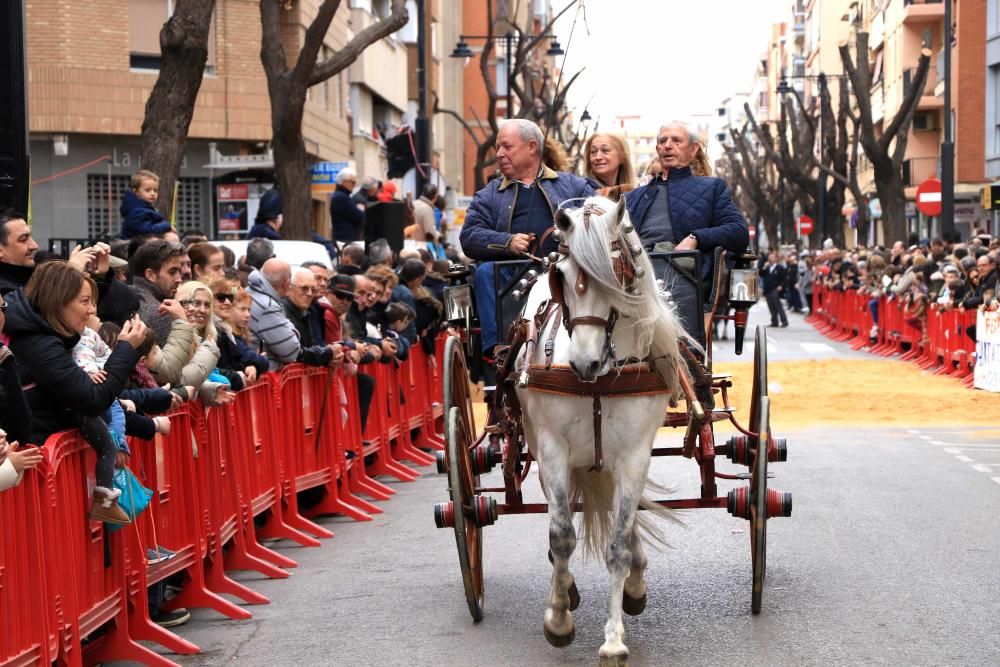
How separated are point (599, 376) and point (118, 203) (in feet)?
Result: 83.7

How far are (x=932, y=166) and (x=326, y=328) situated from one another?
54448 millimetres

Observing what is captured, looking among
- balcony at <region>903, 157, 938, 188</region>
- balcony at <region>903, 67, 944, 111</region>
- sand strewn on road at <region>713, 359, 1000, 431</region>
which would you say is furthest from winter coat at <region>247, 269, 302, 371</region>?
balcony at <region>903, 157, 938, 188</region>

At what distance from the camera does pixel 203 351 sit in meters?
9.46

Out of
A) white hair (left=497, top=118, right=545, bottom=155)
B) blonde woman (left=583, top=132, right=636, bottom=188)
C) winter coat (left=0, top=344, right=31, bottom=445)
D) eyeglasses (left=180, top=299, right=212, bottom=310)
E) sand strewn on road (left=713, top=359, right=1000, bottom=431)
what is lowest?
sand strewn on road (left=713, top=359, right=1000, bottom=431)

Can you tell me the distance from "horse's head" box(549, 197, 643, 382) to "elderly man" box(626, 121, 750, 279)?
6.22 ft

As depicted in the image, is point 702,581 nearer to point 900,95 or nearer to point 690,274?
point 690,274

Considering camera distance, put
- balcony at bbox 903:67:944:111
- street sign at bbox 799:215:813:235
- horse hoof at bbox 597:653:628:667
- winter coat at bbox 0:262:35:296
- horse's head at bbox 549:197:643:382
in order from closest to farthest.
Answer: horse hoof at bbox 597:653:628:667 → horse's head at bbox 549:197:643:382 → winter coat at bbox 0:262:35:296 → balcony at bbox 903:67:944:111 → street sign at bbox 799:215:813:235

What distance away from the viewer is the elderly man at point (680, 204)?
9.14 metres

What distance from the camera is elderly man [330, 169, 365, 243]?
2178cm

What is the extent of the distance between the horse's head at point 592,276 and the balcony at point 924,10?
191 ft

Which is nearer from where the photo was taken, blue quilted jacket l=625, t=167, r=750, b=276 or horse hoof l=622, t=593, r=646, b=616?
horse hoof l=622, t=593, r=646, b=616

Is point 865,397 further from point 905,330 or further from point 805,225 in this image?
point 805,225

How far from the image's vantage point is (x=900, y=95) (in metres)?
67.5

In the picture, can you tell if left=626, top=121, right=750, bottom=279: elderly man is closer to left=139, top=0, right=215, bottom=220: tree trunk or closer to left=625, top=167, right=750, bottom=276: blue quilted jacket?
left=625, top=167, right=750, bottom=276: blue quilted jacket
